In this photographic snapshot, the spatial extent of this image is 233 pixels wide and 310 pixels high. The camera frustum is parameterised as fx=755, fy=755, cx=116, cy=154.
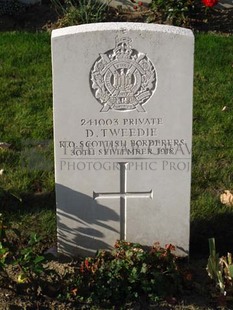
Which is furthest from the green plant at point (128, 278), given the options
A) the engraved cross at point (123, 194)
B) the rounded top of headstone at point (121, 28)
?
the rounded top of headstone at point (121, 28)

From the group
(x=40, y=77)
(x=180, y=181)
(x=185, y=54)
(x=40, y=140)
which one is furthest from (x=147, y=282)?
(x=40, y=77)

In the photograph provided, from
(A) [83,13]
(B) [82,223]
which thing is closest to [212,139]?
(B) [82,223]

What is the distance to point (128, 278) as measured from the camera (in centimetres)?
425

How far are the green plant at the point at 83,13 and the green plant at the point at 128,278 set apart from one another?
4463 millimetres

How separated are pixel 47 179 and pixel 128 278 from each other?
4.87 feet

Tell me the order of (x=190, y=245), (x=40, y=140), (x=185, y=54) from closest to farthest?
(x=185, y=54)
(x=190, y=245)
(x=40, y=140)

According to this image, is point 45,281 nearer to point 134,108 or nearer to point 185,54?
point 134,108

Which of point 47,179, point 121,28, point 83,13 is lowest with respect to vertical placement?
point 47,179

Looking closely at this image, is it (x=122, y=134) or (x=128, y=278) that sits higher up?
(x=122, y=134)

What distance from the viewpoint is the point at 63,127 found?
4.30 meters

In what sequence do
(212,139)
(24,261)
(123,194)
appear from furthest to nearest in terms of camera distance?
(212,139) < (123,194) < (24,261)

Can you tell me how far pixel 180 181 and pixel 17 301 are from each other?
1.16 meters

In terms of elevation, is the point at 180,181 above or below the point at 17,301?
above

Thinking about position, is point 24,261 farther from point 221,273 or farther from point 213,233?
point 213,233
